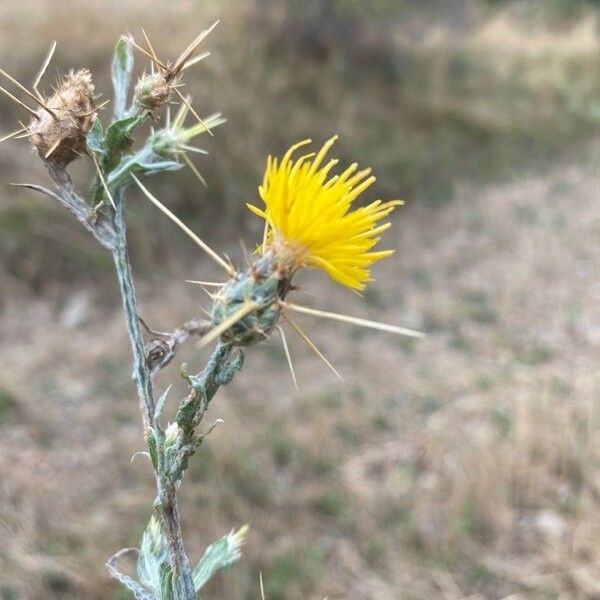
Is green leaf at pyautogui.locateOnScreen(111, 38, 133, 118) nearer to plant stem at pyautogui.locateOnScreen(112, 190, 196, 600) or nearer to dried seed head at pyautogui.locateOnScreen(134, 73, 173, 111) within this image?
dried seed head at pyautogui.locateOnScreen(134, 73, 173, 111)

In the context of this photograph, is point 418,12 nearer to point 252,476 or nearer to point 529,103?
point 529,103

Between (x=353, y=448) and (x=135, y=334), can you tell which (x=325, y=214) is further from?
(x=353, y=448)

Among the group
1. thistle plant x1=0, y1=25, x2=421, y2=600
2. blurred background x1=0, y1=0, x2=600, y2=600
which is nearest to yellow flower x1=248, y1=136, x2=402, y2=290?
thistle plant x1=0, y1=25, x2=421, y2=600

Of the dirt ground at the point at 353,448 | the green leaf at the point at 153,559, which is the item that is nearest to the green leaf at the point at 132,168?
the green leaf at the point at 153,559

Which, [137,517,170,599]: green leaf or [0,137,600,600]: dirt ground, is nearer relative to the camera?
[137,517,170,599]: green leaf

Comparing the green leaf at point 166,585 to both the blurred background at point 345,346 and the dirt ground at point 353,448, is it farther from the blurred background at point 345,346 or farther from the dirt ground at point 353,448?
the blurred background at point 345,346

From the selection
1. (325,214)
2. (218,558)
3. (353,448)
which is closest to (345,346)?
(353,448)

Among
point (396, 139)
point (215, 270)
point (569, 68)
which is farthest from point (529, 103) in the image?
point (215, 270)
